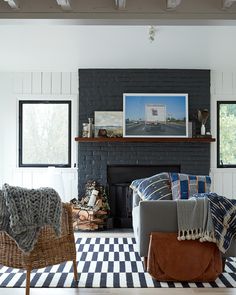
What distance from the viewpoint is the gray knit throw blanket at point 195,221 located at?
3.50m

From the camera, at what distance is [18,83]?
21.6ft

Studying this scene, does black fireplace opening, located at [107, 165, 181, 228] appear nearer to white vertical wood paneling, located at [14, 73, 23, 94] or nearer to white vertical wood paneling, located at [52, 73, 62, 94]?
white vertical wood paneling, located at [52, 73, 62, 94]

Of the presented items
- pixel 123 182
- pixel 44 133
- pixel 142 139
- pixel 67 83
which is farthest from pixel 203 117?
pixel 44 133

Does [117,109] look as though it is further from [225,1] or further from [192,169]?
[225,1]

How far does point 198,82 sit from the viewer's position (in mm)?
6453

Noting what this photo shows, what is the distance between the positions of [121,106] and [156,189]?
2219 mm

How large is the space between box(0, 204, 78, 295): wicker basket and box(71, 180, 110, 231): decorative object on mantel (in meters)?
2.56

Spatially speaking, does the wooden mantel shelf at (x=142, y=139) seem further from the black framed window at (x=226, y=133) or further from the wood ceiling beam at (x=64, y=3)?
the wood ceiling beam at (x=64, y=3)

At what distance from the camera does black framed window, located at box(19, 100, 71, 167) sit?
661 cm

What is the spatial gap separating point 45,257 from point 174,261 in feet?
3.78

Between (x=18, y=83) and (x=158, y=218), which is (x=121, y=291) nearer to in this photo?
(x=158, y=218)

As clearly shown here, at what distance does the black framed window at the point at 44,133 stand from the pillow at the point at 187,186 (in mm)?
2463

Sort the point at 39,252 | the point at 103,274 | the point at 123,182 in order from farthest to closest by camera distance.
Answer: the point at 123,182, the point at 103,274, the point at 39,252

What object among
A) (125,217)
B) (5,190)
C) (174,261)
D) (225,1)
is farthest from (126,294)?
Result: (125,217)
